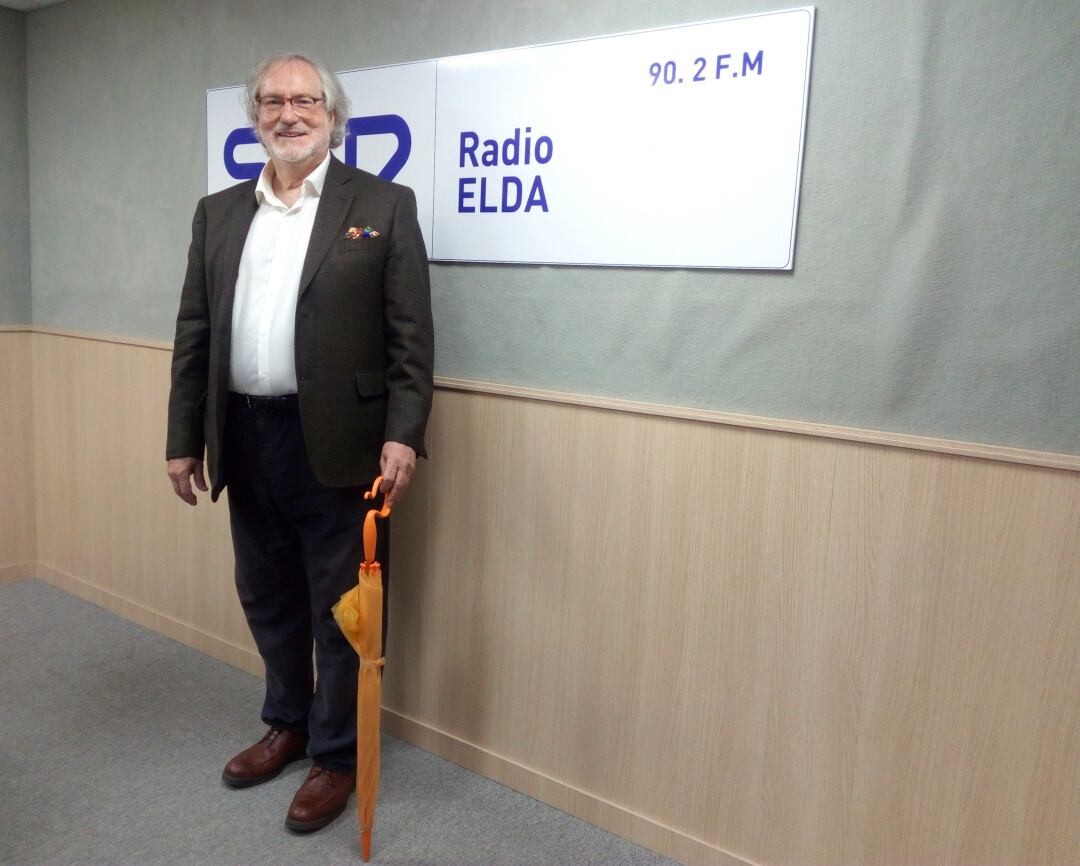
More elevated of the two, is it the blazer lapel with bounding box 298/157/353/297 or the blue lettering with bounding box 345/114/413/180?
the blue lettering with bounding box 345/114/413/180

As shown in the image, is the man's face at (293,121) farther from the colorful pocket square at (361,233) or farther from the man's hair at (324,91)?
the colorful pocket square at (361,233)

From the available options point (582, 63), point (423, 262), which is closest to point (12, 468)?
point (423, 262)

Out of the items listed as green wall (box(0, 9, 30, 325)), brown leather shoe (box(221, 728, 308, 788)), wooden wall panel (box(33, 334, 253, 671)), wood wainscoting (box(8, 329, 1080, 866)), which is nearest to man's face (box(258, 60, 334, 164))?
wood wainscoting (box(8, 329, 1080, 866))

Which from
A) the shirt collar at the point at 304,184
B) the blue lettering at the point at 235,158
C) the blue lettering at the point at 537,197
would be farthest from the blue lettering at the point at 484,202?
the blue lettering at the point at 235,158

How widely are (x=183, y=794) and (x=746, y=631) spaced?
140 cm

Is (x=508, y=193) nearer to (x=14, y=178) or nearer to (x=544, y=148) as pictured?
(x=544, y=148)

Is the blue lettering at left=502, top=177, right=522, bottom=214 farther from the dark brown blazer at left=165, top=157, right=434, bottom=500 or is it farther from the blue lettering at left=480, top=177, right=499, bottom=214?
the dark brown blazer at left=165, top=157, right=434, bottom=500

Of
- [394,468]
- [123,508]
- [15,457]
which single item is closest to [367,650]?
[394,468]

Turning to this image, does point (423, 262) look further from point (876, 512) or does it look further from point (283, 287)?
point (876, 512)

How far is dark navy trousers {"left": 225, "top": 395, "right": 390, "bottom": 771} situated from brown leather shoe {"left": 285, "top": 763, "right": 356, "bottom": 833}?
31mm

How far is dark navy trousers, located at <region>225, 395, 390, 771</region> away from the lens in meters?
2.08

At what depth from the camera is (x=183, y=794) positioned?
219cm

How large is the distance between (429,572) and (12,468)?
2098 mm

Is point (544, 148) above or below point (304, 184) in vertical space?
above
